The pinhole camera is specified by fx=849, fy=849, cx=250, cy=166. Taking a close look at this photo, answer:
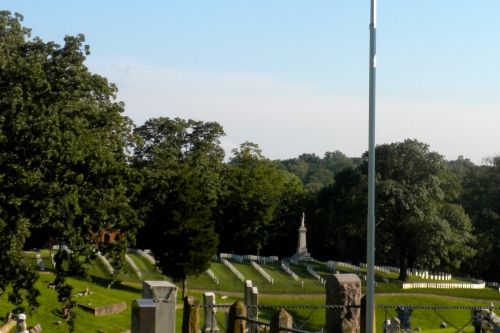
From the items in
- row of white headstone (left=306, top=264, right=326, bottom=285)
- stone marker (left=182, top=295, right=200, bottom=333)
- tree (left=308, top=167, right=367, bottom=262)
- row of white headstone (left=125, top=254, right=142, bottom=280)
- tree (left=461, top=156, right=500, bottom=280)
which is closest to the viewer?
stone marker (left=182, top=295, right=200, bottom=333)

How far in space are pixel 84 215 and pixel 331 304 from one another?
622 inches

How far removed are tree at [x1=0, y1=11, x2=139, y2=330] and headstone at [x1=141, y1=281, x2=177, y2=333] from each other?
13.8 m

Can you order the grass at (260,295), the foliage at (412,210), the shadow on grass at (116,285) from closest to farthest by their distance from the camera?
1. the grass at (260,295)
2. the shadow on grass at (116,285)
3. the foliage at (412,210)

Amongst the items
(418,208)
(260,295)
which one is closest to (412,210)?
(418,208)

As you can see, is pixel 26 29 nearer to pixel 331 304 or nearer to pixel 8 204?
pixel 8 204

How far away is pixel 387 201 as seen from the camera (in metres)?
61.5

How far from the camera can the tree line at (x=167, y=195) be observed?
27547 millimetres

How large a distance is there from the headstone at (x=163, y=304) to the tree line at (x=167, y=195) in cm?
1422

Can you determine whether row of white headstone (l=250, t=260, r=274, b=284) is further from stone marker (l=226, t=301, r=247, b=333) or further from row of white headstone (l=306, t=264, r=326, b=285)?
stone marker (l=226, t=301, r=247, b=333)

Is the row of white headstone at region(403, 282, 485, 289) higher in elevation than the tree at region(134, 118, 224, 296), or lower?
lower

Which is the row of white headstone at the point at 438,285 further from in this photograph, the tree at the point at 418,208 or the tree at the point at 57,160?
the tree at the point at 57,160

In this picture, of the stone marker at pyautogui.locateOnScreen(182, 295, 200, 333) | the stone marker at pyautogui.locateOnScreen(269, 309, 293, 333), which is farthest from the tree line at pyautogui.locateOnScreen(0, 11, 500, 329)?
the stone marker at pyautogui.locateOnScreen(269, 309, 293, 333)

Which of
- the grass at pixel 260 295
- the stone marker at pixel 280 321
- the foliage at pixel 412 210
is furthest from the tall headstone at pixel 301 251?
the stone marker at pixel 280 321

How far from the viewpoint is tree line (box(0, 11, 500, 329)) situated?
27.5 metres
